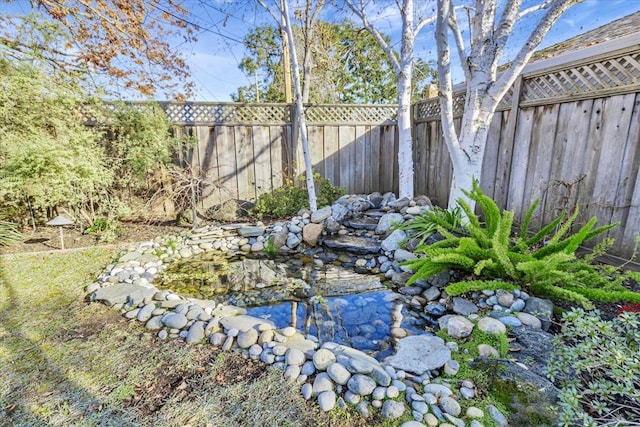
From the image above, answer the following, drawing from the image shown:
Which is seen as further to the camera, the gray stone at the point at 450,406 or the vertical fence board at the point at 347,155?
the vertical fence board at the point at 347,155

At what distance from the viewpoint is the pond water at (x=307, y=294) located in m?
2.07

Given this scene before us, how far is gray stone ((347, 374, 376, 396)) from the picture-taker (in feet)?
4.45

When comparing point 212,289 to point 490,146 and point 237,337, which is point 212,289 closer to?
point 237,337

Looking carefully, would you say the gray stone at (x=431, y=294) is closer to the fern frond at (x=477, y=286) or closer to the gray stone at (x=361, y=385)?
the fern frond at (x=477, y=286)

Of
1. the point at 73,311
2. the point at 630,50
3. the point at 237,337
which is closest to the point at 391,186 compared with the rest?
the point at 630,50

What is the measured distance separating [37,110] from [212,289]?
2737 mm

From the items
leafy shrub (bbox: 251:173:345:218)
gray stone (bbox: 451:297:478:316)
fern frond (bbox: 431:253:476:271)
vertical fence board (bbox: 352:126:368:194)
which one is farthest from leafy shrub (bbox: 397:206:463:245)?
vertical fence board (bbox: 352:126:368:194)

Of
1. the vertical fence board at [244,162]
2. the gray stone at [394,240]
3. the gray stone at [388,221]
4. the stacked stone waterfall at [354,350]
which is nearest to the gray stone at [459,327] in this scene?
the stacked stone waterfall at [354,350]

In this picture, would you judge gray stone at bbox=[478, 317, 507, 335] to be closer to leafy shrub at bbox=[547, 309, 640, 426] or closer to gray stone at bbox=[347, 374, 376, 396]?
leafy shrub at bbox=[547, 309, 640, 426]

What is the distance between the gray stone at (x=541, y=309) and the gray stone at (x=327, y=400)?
1377 mm

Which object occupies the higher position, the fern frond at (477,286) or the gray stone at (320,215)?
the gray stone at (320,215)

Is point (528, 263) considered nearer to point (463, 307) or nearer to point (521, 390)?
point (463, 307)

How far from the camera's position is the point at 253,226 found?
4.07 m

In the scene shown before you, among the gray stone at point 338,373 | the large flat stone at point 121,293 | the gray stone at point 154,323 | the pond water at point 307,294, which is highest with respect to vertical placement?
the large flat stone at point 121,293
